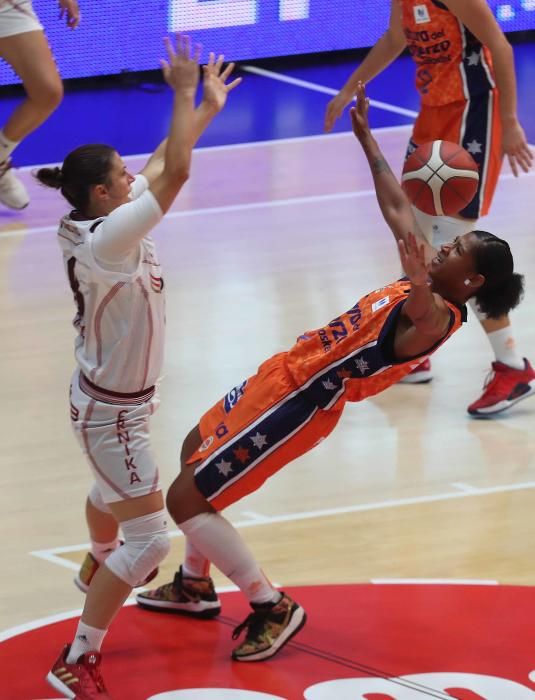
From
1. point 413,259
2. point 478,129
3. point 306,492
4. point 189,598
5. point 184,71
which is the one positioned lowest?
point 306,492

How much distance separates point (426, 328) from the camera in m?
3.94

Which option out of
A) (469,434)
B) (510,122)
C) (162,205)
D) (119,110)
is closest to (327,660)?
(162,205)

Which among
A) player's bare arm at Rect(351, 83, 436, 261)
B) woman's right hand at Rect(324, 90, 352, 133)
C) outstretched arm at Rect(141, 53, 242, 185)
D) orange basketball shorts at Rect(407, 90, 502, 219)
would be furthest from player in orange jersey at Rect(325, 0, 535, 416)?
outstretched arm at Rect(141, 53, 242, 185)

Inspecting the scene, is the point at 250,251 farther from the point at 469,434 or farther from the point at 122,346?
the point at 122,346

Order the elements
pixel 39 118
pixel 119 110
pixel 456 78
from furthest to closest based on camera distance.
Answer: pixel 119 110 → pixel 39 118 → pixel 456 78

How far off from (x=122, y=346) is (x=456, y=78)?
2924 mm

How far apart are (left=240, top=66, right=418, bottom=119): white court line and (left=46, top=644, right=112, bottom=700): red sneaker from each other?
8663 mm

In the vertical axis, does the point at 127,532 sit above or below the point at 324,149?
above

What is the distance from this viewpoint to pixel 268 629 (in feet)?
13.8

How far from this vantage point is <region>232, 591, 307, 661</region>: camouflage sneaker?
4180 mm

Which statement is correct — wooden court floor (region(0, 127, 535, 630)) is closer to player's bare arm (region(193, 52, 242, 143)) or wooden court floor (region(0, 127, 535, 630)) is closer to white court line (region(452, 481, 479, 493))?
white court line (region(452, 481, 479, 493))

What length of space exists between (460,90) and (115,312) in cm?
290

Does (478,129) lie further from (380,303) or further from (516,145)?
(380,303)

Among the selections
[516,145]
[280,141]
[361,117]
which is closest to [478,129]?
[516,145]
